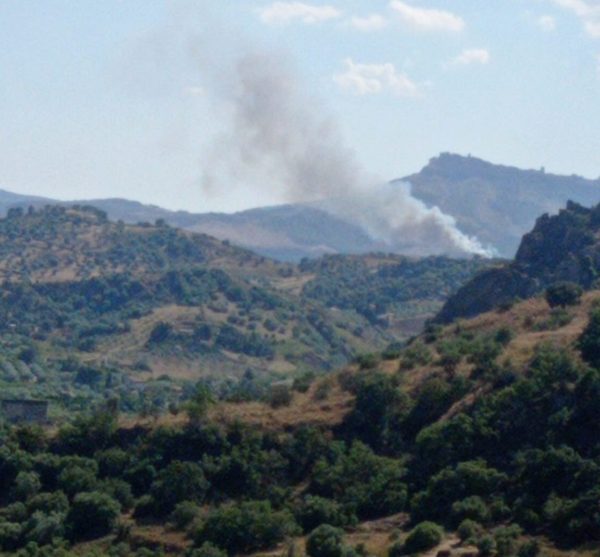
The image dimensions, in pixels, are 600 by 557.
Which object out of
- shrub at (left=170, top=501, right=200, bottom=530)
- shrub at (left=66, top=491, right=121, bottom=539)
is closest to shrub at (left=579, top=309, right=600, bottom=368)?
shrub at (left=170, top=501, right=200, bottom=530)

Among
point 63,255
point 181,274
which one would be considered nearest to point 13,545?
point 181,274

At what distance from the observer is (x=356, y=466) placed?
194 ft

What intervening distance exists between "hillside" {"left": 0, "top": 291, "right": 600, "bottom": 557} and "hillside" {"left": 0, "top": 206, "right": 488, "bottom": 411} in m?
32.2

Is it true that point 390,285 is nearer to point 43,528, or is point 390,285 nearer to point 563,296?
point 563,296

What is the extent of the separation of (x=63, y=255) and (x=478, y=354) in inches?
4996

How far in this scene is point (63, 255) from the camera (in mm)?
187000

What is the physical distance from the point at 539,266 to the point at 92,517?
54.2m

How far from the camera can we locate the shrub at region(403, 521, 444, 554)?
161ft

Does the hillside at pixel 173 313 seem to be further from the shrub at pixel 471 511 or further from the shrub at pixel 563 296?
the shrub at pixel 471 511

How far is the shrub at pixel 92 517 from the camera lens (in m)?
57.9

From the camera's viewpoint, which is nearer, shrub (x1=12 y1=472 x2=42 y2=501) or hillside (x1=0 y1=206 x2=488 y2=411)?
shrub (x1=12 y1=472 x2=42 y2=501)

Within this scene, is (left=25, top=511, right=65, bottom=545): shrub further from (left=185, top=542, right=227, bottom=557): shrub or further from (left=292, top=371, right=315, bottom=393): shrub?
(left=292, top=371, right=315, bottom=393): shrub

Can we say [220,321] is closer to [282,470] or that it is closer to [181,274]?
[181,274]

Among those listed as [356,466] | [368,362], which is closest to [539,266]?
[368,362]
